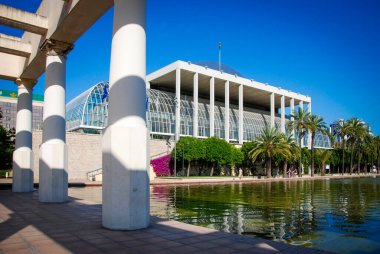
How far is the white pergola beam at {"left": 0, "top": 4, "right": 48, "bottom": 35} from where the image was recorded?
13.4 metres

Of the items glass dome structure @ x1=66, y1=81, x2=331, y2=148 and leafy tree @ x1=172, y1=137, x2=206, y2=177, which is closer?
glass dome structure @ x1=66, y1=81, x2=331, y2=148

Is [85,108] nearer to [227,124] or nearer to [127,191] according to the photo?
[227,124]

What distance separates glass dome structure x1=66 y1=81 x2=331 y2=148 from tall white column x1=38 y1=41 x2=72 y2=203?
34.1 meters

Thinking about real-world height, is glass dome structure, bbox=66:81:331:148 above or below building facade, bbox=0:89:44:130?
below

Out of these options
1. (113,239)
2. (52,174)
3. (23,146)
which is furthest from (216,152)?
(113,239)

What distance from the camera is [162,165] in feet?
161

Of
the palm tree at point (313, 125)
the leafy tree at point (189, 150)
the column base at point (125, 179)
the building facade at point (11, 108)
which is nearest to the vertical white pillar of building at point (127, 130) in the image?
the column base at point (125, 179)

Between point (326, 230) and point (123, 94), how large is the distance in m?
6.54

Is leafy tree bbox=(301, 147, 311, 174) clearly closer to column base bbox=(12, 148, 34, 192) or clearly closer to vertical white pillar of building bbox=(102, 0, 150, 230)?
column base bbox=(12, 148, 34, 192)

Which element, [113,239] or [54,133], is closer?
[113,239]

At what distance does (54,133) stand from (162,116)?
4350 cm

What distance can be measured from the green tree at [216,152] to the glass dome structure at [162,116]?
26.1ft

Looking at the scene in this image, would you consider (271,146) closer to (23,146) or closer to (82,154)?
(82,154)

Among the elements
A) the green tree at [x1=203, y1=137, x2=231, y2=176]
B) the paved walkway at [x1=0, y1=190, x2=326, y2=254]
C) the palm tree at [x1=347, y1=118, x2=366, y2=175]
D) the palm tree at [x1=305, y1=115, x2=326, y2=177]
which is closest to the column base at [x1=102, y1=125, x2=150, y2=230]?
the paved walkway at [x1=0, y1=190, x2=326, y2=254]
